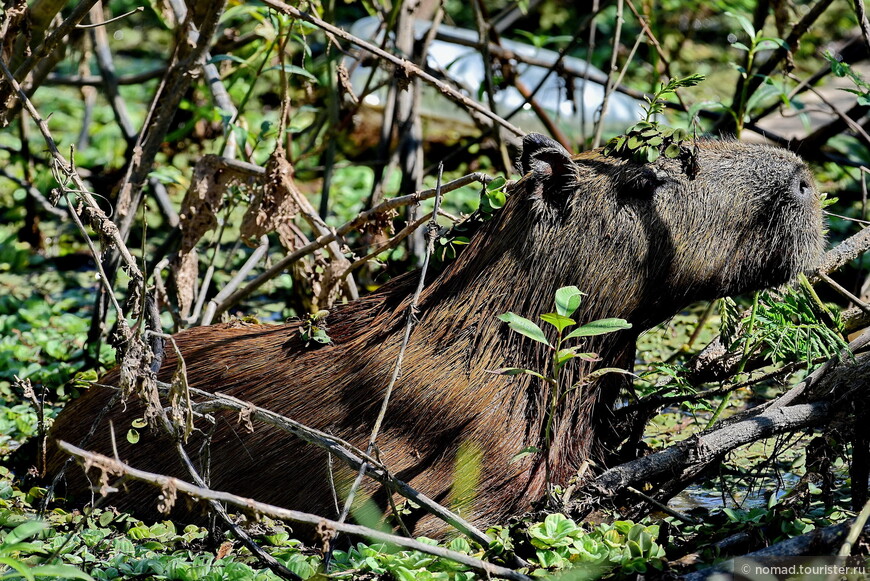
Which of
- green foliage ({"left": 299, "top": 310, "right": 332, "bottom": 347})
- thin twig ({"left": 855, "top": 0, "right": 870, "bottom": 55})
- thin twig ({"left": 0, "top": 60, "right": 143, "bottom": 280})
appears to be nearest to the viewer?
thin twig ({"left": 0, "top": 60, "right": 143, "bottom": 280})

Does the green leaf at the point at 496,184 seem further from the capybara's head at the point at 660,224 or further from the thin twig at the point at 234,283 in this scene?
the thin twig at the point at 234,283

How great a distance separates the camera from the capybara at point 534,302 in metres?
3.07

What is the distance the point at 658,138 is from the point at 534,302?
0.63 m

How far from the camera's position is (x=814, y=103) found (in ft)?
24.8

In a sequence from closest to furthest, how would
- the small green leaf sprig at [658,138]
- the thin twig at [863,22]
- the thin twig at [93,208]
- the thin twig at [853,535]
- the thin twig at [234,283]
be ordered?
the thin twig at [853,535] < the thin twig at [93,208] < the small green leaf sprig at [658,138] < the thin twig at [863,22] < the thin twig at [234,283]

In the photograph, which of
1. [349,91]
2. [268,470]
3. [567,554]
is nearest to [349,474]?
[268,470]

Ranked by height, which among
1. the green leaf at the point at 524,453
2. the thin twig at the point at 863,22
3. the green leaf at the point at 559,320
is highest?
the thin twig at the point at 863,22

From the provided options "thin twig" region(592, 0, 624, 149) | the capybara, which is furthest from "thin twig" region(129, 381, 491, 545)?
"thin twig" region(592, 0, 624, 149)

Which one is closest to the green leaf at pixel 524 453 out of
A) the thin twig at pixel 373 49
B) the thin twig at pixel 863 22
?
the thin twig at pixel 373 49

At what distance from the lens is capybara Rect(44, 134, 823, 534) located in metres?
3.07

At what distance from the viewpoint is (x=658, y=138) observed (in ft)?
10.00

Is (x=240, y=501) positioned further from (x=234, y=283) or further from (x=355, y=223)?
(x=234, y=283)

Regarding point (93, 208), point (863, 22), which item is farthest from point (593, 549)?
point (863, 22)

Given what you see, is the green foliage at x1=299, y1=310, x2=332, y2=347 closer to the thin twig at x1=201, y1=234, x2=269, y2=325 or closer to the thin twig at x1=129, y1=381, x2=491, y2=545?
the thin twig at x1=129, y1=381, x2=491, y2=545
